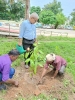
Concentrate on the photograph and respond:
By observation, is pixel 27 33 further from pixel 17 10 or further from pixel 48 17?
pixel 48 17

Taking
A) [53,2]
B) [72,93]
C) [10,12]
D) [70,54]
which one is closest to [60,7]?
[53,2]

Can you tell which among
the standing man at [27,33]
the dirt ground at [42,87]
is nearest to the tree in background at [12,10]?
the standing man at [27,33]

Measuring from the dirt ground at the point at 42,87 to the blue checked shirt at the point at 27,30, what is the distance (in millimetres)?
983

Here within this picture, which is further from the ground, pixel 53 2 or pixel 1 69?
pixel 53 2

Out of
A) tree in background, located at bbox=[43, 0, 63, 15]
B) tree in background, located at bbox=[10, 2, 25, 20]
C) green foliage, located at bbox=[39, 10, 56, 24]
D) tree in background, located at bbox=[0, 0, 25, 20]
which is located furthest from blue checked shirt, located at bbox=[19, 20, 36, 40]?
tree in background, located at bbox=[43, 0, 63, 15]

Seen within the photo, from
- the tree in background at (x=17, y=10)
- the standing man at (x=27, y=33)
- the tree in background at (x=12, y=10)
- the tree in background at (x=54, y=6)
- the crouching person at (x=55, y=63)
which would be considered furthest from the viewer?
the tree in background at (x=54, y=6)

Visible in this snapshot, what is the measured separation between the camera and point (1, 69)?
161 inches

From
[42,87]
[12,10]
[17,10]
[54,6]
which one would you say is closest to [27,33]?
[42,87]

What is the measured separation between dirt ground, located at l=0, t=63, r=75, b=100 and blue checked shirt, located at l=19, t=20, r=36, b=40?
983 mm

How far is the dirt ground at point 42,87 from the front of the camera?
14.6 feet

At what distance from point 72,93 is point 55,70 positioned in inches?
34.3

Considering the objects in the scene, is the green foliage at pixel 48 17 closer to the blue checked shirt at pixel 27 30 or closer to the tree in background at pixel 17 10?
the tree in background at pixel 17 10

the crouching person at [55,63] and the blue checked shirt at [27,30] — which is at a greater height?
the blue checked shirt at [27,30]

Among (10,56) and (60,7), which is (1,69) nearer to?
(10,56)
